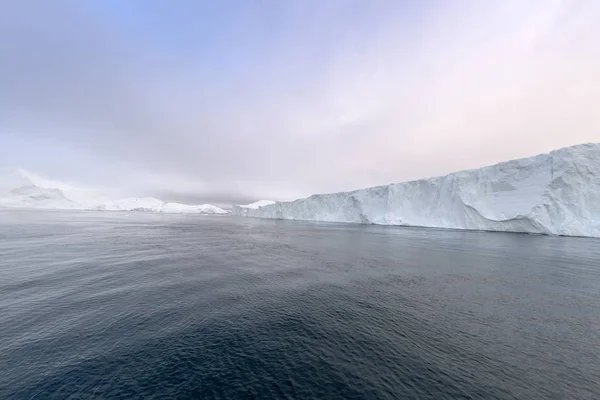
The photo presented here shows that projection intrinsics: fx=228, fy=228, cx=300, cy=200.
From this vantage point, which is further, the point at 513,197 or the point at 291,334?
the point at 513,197

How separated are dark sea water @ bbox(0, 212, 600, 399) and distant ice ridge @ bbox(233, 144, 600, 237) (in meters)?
36.0

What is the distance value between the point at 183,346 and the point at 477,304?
1350 cm

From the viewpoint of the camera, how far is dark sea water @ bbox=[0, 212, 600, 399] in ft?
20.0

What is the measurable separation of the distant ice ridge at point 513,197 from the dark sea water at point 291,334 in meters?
36.0

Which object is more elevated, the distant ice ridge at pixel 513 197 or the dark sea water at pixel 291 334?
the distant ice ridge at pixel 513 197

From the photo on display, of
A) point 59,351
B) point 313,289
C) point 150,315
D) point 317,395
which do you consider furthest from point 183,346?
point 313,289

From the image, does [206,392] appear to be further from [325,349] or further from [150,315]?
[150,315]

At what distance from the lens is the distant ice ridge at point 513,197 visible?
3838cm

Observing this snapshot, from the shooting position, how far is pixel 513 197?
147 feet

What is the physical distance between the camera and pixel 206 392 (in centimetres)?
580

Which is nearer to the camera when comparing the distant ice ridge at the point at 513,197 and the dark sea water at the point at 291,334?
the dark sea water at the point at 291,334

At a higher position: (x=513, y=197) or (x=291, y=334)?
(x=513, y=197)

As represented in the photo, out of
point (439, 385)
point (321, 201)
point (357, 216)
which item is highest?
point (321, 201)

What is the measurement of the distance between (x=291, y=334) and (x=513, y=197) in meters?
55.9
